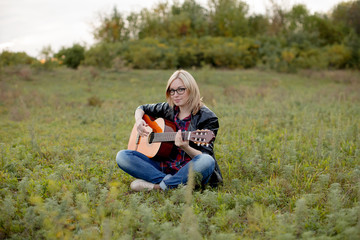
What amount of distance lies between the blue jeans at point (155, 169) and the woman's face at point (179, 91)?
29.2 inches

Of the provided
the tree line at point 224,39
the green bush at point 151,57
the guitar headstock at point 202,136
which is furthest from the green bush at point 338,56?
the guitar headstock at point 202,136

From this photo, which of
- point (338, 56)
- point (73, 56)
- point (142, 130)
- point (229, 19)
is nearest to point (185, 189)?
point (142, 130)

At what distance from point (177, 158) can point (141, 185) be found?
0.58 metres

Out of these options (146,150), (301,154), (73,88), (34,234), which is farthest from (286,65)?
(34,234)

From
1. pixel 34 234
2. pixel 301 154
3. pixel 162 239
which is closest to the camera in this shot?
pixel 162 239

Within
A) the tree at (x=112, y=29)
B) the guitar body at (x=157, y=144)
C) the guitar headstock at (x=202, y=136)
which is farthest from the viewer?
the tree at (x=112, y=29)

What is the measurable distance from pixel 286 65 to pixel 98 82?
55.0 feet

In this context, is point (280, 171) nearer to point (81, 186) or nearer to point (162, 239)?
point (162, 239)

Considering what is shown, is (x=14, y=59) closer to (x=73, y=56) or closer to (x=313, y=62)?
(x=73, y=56)

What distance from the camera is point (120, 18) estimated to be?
3425 cm

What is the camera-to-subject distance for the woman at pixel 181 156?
3.40 m

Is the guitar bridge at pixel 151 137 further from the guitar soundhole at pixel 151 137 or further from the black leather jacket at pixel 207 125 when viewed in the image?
the black leather jacket at pixel 207 125

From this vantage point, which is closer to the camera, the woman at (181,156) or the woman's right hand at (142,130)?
the woman at (181,156)

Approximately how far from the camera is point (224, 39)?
110 feet
